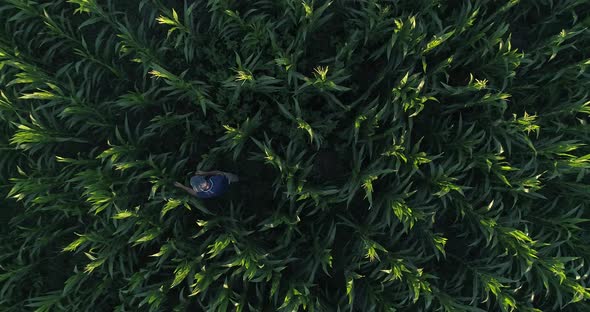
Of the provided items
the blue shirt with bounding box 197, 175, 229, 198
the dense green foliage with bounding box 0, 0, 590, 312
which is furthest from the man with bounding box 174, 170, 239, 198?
the dense green foliage with bounding box 0, 0, 590, 312

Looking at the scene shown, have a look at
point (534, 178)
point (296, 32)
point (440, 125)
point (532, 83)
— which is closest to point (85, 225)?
point (296, 32)

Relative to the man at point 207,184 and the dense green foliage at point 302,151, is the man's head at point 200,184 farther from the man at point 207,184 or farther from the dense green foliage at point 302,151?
the dense green foliage at point 302,151

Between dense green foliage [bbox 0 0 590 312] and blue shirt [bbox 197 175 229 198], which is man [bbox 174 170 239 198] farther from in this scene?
dense green foliage [bbox 0 0 590 312]

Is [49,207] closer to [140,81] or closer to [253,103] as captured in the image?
[140,81]

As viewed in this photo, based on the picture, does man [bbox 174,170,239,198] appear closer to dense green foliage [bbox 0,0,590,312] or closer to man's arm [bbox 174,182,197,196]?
man's arm [bbox 174,182,197,196]

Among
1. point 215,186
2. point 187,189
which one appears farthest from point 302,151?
point 187,189

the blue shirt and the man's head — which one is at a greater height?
the man's head

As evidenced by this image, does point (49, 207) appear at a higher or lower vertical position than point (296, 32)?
lower

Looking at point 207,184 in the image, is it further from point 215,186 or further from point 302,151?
point 302,151

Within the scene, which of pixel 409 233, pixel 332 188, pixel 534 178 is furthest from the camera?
pixel 409 233
